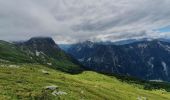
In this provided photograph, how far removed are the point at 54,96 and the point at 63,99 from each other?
269 centimetres

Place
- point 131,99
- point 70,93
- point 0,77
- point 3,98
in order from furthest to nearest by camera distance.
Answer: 1. point 131,99
2. point 0,77
3. point 70,93
4. point 3,98

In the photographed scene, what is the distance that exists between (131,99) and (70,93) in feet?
145

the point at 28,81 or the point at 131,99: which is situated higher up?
the point at 28,81

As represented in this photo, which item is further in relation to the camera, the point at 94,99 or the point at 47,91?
the point at 94,99

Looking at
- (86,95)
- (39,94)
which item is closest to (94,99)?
(86,95)

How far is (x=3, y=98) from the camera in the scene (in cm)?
7588

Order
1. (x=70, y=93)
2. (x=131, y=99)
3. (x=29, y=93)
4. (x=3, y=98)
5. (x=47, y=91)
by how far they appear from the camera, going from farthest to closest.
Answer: (x=131, y=99)
(x=70, y=93)
(x=47, y=91)
(x=29, y=93)
(x=3, y=98)

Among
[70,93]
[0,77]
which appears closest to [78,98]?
[70,93]

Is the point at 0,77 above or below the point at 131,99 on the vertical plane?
above

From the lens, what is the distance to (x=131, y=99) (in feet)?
437

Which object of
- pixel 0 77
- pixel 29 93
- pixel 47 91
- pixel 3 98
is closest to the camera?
pixel 3 98

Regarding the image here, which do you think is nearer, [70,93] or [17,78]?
[70,93]

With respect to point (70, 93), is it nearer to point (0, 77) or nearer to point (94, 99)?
point (94, 99)

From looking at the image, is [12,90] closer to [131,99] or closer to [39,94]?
[39,94]
